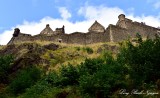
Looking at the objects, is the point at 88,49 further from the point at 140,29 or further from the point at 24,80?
the point at 24,80

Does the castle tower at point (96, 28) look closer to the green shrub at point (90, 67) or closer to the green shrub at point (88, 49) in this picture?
the green shrub at point (88, 49)

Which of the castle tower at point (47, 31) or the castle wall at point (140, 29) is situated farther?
the castle tower at point (47, 31)

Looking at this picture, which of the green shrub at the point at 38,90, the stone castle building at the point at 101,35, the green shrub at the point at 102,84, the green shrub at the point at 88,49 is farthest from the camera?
the stone castle building at the point at 101,35

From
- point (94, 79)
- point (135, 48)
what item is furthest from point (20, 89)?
point (135, 48)

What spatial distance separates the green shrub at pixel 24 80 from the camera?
4712 centimetres

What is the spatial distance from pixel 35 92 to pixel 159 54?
43.7 feet

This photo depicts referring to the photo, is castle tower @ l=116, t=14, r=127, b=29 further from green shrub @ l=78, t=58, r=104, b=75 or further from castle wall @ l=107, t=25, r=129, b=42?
green shrub @ l=78, t=58, r=104, b=75

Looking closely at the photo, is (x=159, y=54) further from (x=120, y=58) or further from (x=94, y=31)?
(x=94, y=31)

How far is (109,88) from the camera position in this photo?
127 ft

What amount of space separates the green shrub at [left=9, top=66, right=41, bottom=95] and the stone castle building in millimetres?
19935

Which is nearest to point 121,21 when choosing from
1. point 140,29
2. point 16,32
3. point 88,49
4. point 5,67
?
point 140,29

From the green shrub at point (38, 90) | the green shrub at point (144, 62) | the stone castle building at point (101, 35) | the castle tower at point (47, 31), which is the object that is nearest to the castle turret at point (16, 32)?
the stone castle building at point (101, 35)

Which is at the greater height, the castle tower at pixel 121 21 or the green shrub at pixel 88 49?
the castle tower at pixel 121 21

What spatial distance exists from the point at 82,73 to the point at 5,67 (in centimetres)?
1318
